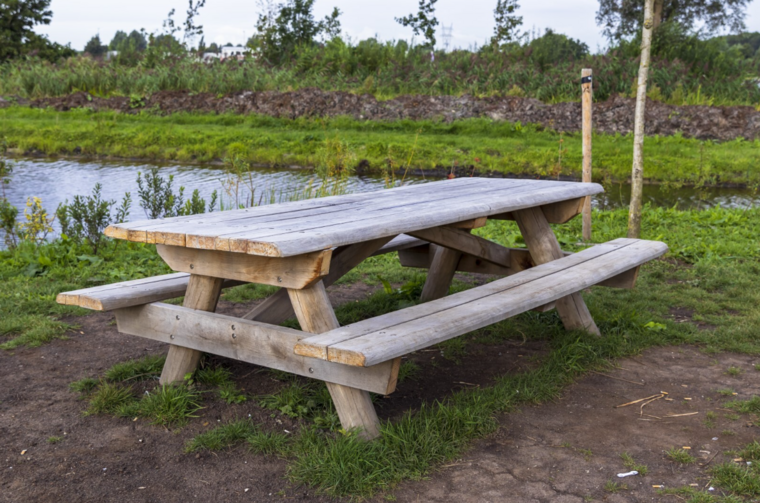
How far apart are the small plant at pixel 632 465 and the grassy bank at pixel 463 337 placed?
25 cm

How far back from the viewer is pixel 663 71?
1633 centimetres

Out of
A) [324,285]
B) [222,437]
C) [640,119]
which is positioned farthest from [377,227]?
[640,119]

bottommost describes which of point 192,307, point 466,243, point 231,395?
point 231,395

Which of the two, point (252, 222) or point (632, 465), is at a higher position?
point (252, 222)

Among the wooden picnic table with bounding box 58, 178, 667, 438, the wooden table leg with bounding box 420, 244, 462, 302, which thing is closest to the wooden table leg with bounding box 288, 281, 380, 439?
the wooden picnic table with bounding box 58, 178, 667, 438

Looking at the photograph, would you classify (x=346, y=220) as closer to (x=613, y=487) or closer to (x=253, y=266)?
(x=253, y=266)

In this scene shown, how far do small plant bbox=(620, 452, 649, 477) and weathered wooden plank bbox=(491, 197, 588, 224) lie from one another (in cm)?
186

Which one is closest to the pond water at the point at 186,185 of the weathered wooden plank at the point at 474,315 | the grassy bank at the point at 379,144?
the grassy bank at the point at 379,144

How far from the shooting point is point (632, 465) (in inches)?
105

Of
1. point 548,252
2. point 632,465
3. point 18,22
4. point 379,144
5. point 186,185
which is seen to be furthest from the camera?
point 18,22

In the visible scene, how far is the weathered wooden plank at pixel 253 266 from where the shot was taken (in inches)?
102

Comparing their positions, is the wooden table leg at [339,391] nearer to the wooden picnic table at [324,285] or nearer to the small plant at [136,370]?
the wooden picnic table at [324,285]

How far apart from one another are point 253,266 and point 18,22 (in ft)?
112

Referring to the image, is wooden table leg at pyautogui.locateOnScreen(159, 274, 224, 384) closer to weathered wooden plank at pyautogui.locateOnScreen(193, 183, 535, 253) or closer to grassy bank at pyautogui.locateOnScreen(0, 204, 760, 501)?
grassy bank at pyautogui.locateOnScreen(0, 204, 760, 501)
